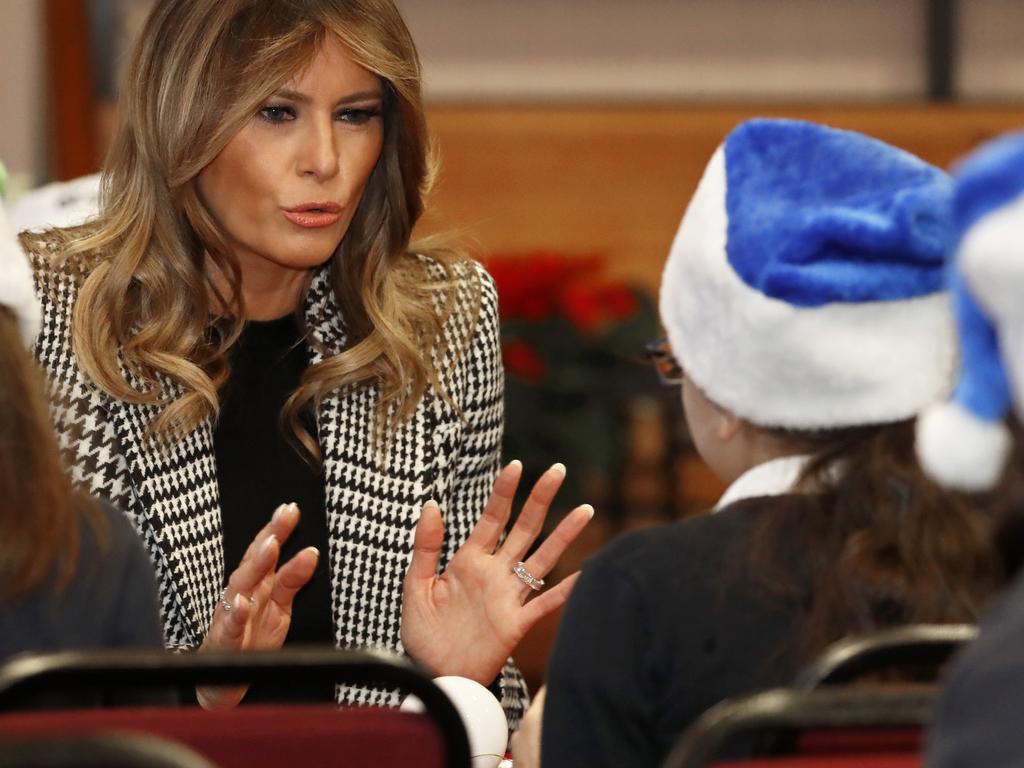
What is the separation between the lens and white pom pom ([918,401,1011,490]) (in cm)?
115

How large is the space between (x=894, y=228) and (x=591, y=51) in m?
4.80

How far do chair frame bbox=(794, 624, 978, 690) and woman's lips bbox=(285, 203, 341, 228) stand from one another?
4.31 feet

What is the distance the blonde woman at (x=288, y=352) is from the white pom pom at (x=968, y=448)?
1102 mm

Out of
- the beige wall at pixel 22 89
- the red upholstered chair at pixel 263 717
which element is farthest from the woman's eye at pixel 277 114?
the beige wall at pixel 22 89

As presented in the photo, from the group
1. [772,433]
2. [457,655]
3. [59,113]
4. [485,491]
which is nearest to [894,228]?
[772,433]

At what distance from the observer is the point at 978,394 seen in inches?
45.5

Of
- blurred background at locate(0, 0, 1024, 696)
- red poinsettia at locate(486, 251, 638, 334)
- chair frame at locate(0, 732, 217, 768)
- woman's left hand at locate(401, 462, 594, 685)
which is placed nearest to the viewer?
chair frame at locate(0, 732, 217, 768)

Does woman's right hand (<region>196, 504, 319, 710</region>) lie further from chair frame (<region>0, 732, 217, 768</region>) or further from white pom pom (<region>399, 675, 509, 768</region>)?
chair frame (<region>0, 732, 217, 768</region>)

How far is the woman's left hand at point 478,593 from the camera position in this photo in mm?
2271

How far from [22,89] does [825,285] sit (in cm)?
478

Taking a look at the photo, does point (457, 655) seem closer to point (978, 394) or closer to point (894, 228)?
point (894, 228)

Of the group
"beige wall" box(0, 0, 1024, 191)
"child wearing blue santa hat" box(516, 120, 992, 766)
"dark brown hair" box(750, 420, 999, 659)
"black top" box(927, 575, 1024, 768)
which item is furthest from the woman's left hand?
"beige wall" box(0, 0, 1024, 191)

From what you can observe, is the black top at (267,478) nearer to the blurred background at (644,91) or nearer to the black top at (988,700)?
the black top at (988,700)

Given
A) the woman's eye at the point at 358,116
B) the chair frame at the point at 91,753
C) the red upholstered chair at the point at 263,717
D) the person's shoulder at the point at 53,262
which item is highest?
the woman's eye at the point at 358,116
